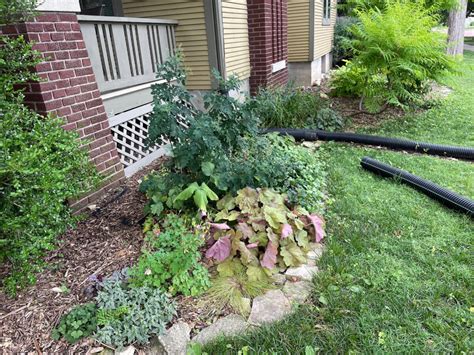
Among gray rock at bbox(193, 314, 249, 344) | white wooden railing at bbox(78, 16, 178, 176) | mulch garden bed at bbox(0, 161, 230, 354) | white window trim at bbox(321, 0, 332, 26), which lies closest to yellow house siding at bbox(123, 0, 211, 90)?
white wooden railing at bbox(78, 16, 178, 176)

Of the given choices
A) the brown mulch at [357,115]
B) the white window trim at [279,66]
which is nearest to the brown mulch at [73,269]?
the brown mulch at [357,115]

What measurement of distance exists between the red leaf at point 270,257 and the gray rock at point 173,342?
69 centimetres

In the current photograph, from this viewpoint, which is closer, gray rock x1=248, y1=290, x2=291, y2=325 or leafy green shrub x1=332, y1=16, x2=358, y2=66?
gray rock x1=248, y1=290, x2=291, y2=325

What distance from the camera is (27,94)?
2.86m

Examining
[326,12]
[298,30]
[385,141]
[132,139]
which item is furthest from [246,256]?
[326,12]

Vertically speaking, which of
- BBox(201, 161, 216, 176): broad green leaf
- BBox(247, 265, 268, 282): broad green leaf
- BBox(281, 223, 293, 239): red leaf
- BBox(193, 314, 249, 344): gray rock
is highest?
BBox(201, 161, 216, 176): broad green leaf

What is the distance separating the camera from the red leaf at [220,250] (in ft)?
7.88

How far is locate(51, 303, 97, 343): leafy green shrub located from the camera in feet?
6.31

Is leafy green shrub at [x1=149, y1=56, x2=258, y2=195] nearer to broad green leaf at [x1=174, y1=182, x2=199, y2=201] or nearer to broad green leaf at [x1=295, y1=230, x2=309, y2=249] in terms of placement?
broad green leaf at [x1=174, y1=182, x2=199, y2=201]

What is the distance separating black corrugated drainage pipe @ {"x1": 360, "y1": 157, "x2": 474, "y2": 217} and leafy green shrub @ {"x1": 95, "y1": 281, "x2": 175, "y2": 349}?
2.61 m

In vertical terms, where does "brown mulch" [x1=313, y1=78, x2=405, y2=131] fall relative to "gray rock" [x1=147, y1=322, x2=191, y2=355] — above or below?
above

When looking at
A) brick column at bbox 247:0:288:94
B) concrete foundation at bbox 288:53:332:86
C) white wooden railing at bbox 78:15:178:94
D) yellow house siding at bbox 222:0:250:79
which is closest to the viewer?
white wooden railing at bbox 78:15:178:94

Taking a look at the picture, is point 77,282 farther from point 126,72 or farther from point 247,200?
point 126,72

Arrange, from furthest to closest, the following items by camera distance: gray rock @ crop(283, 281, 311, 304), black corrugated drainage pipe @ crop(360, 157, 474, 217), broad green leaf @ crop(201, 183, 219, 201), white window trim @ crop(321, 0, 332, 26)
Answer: white window trim @ crop(321, 0, 332, 26) < black corrugated drainage pipe @ crop(360, 157, 474, 217) < broad green leaf @ crop(201, 183, 219, 201) < gray rock @ crop(283, 281, 311, 304)
